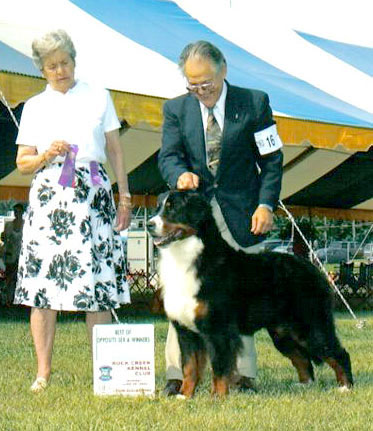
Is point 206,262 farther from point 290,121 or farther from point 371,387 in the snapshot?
point 290,121

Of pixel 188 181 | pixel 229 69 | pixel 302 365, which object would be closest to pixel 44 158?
pixel 188 181

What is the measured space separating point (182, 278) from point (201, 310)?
0.17 metres

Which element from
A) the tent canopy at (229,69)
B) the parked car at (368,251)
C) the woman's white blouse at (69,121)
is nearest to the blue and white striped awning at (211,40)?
the tent canopy at (229,69)

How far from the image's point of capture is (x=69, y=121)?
4586 millimetres

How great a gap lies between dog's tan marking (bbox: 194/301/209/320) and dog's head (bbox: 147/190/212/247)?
0.33 meters

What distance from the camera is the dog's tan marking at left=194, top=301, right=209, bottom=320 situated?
14.0 ft

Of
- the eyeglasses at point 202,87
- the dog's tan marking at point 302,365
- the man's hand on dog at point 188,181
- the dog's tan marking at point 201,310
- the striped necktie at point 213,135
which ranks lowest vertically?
the dog's tan marking at point 302,365

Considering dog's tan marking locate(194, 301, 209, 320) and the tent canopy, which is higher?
the tent canopy

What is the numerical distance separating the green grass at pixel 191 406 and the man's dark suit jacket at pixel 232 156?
87 cm

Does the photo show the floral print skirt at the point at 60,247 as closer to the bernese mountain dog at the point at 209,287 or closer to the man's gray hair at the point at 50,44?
the bernese mountain dog at the point at 209,287

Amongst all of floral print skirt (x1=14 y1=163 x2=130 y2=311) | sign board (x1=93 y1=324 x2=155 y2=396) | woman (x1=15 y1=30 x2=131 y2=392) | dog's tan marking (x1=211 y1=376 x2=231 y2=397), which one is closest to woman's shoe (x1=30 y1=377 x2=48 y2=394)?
woman (x1=15 y1=30 x2=131 y2=392)

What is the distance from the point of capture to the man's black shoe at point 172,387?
4.61m

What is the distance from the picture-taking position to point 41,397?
440cm

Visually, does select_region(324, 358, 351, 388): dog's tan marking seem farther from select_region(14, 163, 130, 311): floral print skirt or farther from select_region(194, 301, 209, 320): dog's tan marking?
select_region(14, 163, 130, 311): floral print skirt
